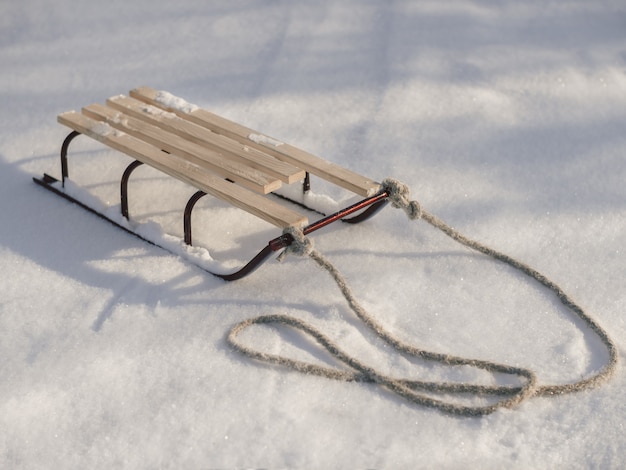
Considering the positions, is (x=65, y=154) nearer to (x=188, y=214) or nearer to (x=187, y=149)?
(x=187, y=149)

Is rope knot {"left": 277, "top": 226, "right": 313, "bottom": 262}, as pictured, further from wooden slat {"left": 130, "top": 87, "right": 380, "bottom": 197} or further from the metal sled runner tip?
wooden slat {"left": 130, "top": 87, "right": 380, "bottom": 197}

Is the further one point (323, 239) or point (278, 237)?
point (323, 239)

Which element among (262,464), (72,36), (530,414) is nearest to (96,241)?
(262,464)

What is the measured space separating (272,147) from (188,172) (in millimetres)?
396

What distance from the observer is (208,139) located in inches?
144

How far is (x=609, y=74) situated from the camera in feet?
15.9

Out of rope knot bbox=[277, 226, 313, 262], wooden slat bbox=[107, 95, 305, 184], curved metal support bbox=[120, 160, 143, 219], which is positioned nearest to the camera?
rope knot bbox=[277, 226, 313, 262]

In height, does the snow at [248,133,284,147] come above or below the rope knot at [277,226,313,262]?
above

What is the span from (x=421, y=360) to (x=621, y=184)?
1665 mm

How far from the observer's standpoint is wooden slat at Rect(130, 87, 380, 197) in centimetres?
337

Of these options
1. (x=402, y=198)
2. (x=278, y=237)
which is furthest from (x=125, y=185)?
(x=402, y=198)

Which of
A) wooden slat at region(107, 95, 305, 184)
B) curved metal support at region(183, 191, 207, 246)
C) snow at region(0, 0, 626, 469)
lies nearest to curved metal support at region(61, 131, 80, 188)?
snow at region(0, 0, 626, 469)

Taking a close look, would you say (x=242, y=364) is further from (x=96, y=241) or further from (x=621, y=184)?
(x=621, y=184)

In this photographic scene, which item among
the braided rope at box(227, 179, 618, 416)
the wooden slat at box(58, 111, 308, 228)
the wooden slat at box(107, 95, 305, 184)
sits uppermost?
the wooden slat at box(107, 95, 305, 184)
